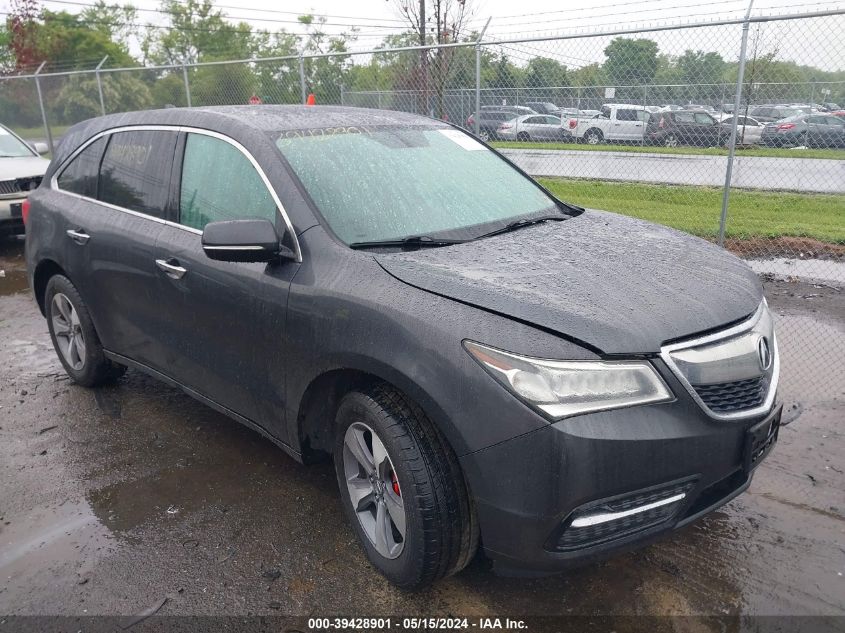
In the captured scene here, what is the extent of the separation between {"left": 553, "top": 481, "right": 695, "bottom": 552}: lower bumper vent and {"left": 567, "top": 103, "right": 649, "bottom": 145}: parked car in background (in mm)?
6830

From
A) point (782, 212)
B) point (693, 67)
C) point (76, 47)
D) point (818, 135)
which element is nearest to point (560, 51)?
point (693, 67)

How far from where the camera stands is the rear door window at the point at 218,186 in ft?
10.5

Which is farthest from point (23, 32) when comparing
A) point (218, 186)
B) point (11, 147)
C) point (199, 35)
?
point (218, 186)

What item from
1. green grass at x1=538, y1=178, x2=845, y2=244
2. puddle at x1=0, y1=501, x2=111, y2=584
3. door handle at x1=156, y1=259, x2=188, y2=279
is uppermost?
door handle at x1=156, y1=259, x2=188, y2=279

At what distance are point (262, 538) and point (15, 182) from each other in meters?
7.94

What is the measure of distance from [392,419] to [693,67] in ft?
21.2

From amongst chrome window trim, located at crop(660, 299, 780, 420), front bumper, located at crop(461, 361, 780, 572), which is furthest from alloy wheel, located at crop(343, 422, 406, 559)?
chrome window trim, located at crop(660, 299, 780, 420)

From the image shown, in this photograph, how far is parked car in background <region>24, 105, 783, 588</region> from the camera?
2.25 m

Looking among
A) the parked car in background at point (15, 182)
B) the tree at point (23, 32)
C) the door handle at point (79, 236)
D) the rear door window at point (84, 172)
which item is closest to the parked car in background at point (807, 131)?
the rear door window at point (84, 172)

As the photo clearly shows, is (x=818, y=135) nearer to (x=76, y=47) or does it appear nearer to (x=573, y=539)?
(x=573, y=539)

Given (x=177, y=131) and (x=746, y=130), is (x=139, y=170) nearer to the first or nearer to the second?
(x=177, y=131)

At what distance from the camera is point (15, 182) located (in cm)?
912

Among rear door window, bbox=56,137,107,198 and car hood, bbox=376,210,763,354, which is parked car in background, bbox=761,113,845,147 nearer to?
car hood, bbox=376,210,763,354

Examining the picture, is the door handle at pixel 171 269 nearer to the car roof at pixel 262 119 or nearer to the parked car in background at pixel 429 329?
the parked car in background at pixel 429 329
